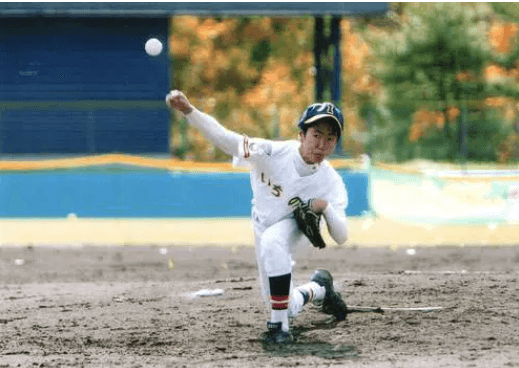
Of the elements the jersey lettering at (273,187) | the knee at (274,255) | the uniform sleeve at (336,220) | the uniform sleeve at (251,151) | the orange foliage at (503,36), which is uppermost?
the orange foliage at (503,36)

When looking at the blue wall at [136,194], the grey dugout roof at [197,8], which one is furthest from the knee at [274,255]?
the grey dugout roof at [197,8]

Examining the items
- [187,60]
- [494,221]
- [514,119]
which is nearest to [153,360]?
[494,221]

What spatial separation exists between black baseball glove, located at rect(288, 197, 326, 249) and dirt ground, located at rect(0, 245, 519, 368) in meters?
0.68

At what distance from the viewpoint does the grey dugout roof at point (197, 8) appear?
2164 centimetres

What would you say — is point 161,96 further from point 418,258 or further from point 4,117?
point 418,258

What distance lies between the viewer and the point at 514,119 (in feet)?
88.1

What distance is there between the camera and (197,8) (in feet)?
71.8

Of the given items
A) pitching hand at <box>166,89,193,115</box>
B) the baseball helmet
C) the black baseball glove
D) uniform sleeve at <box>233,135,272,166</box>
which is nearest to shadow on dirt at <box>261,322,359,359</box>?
the black baseball glove

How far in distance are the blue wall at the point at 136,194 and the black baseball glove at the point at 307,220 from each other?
39.0 feet

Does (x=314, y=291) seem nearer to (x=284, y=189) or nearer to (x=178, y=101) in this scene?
(x=284, y=189)

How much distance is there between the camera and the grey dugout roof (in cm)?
2164

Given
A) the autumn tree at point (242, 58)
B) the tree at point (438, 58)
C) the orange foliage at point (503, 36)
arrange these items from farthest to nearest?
the orange foliage at point (503, 36) → the tree at point (438, 58) → the autumn tree at point (242, 58)

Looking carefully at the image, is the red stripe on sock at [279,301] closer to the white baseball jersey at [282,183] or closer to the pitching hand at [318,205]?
the white baseball jersey at [282,183]

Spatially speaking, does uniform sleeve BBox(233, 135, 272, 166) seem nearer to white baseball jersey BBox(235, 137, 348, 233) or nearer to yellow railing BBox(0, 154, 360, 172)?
white baseball jersey BBox(235, 137, 348, 233)
